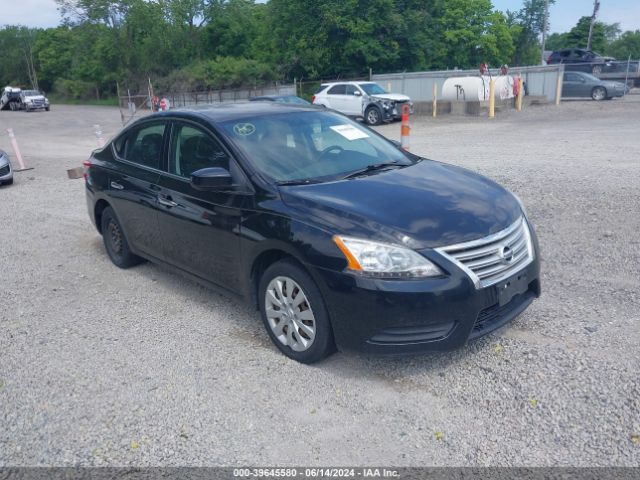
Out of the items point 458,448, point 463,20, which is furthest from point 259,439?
point 463,20

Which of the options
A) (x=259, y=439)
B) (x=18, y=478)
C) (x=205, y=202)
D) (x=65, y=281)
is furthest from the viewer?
(x=65, y=281)

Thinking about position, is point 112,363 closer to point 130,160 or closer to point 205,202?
point 205,202

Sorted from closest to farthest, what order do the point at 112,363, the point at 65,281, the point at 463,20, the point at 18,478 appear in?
the point at 18,478, the point at 112,363, the point at 65,281, the point at 463,20

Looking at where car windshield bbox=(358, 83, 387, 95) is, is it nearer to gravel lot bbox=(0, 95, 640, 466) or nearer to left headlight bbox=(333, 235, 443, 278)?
gravel lot bbox=(0, 95, 640, 466)

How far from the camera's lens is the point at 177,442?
327 cm

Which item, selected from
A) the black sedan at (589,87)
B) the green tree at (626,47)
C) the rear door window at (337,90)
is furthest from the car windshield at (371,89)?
the green tree at (626,47)

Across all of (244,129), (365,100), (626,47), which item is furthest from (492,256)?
(626,47)

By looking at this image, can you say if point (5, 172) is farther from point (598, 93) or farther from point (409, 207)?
point (598, 93)

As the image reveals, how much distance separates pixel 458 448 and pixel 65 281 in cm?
456

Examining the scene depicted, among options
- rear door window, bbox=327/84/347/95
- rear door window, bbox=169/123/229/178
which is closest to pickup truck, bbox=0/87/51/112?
rear door window, bbox=327/84/347/95

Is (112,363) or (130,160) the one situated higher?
(130,160)

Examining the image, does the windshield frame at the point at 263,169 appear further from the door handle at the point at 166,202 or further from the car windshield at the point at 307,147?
the door handle at the point at 166,202

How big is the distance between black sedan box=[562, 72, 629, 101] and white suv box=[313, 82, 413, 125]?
9.49 metres

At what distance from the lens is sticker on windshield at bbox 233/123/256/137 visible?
182 inches
